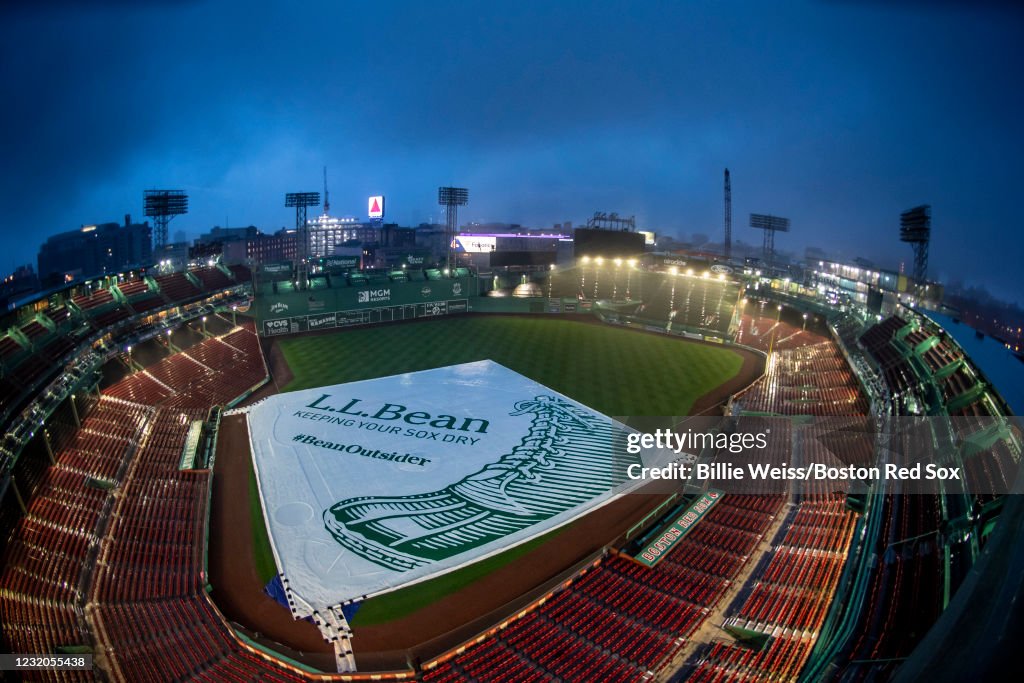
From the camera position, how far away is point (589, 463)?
20.4 metres

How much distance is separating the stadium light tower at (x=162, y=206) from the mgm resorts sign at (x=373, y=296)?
13731mm

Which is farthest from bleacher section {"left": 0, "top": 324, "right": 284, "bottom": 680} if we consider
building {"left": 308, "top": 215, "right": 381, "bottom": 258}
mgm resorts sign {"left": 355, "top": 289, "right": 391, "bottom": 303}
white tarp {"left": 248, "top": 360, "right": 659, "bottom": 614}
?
building {"left": 308, "top": 215, "right": 381, "bottom": 258}

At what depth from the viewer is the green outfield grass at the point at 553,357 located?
28516 millimetres

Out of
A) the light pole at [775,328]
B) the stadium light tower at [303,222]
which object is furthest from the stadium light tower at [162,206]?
the light pole at [775,328]

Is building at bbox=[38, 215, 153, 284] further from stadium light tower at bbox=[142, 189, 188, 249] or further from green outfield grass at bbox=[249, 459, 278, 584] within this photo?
green outfield grass at bbox=[249, 459, 278, 584]

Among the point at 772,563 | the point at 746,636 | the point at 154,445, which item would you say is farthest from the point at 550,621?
the point at 154,445

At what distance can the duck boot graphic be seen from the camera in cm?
1550

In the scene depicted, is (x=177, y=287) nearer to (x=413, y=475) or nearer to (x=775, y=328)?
(x=413, y=475)

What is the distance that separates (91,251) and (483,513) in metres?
71.4

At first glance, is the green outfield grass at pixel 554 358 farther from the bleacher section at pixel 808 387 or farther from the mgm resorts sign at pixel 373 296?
the mgm resorts sign at pixel 373 296

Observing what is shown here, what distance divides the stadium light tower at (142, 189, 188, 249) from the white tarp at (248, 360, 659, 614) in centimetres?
2222

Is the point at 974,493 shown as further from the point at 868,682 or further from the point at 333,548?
the point at 333,548

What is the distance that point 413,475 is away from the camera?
19094 mm

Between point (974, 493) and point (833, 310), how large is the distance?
32385mm
